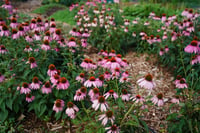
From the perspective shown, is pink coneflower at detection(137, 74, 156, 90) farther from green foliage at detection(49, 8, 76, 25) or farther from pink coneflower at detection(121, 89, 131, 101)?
green foliage at detection(49, 8, 76, 25)

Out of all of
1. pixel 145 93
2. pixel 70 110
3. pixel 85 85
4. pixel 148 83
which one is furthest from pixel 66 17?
pixel 148 83

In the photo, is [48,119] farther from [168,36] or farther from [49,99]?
[168,36]

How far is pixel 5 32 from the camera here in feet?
8.64

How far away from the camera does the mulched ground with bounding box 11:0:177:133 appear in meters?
2.38

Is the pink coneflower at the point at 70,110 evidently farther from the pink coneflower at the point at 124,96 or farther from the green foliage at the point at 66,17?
→ the green foliage at the point at 66,17

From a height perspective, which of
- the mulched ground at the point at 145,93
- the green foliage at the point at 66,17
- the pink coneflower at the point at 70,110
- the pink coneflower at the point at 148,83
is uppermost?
the green foliage at the point at 66,17

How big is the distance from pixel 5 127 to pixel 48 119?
457mm

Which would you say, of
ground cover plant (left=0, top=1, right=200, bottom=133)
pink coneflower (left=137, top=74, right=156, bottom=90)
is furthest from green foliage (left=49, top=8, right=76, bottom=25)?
pink coneflower (left=137, top=74, right=156, bottom=90)

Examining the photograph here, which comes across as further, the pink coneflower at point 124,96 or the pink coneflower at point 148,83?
the pink coneflower at point 124,96

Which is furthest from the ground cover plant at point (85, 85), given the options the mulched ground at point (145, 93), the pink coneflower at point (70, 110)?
the mulched ground at point (145, 93)

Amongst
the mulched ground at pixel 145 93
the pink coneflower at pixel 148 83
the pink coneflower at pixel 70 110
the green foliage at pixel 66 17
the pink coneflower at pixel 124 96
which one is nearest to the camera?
the pink coneflower at pixel 148 83

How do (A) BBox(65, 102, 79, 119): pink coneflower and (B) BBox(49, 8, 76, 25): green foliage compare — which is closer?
(A) BBox(65, 102, 79, 119): pink coneflower

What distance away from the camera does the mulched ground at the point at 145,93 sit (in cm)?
238

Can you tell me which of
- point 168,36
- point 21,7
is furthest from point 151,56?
point 21,7
